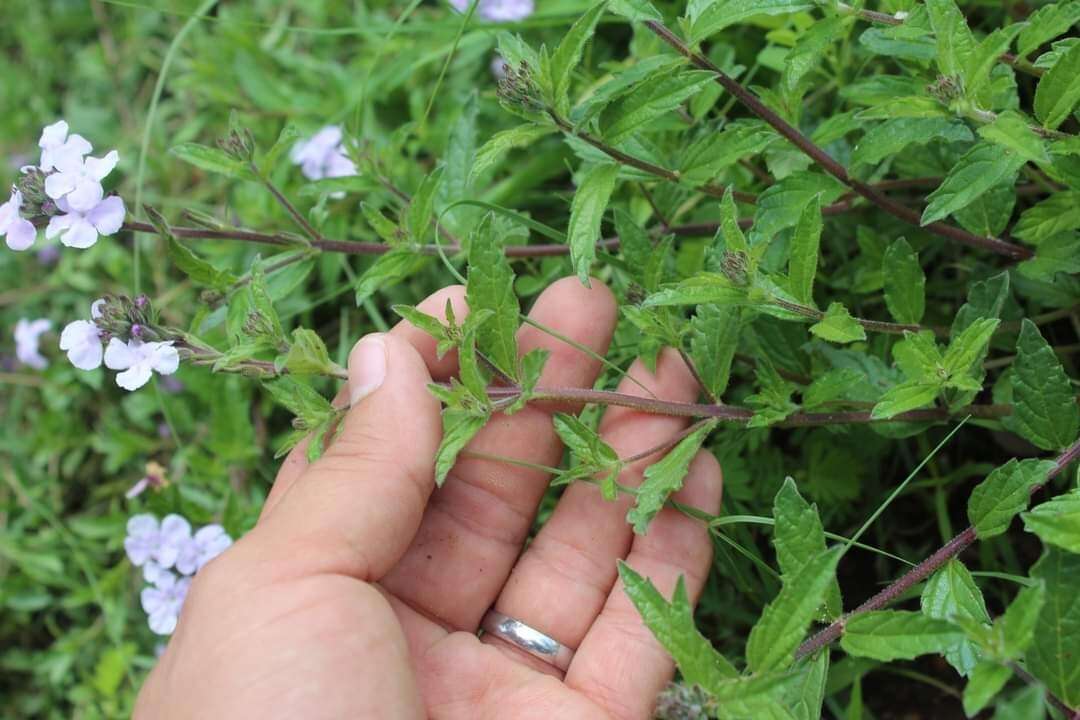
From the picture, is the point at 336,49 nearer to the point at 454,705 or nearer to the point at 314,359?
the point at 314,359

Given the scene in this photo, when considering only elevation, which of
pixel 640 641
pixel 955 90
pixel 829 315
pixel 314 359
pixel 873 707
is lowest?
pixel 873 707

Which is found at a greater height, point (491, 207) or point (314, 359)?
point (491, 207)

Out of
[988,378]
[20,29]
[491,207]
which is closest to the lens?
[491,207]

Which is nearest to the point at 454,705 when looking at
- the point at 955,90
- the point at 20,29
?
the point at 955,90

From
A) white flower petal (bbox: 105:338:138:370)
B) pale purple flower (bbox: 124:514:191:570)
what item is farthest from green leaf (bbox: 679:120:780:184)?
pale purple flower (bbox: 124:514:191:570)

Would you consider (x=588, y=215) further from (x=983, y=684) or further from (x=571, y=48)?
(x=983, y=684)

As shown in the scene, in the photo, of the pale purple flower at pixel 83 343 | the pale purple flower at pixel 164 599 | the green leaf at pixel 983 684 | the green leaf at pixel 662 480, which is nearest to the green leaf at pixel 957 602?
the green leaf at pixel 983 684

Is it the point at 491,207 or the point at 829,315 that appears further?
the point at 491,207
